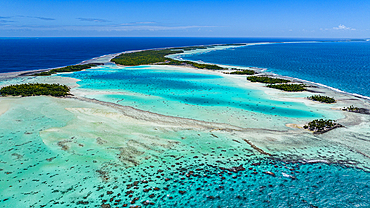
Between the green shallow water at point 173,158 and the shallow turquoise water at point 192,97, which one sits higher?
the shallow turquoise water at point 192,97

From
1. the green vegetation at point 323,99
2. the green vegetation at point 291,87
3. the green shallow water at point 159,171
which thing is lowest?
the green shallow water at point 159,171

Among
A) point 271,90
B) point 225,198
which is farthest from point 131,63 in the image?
point 225,198

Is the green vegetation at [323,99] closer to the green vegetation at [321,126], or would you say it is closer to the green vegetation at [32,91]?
the green vegetation at [321,126]

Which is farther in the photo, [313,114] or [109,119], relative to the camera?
[313,114]

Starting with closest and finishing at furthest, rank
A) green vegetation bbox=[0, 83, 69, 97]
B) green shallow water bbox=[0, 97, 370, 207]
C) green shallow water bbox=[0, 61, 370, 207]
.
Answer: green shallow water bbox=[0, 97, 370, 207] → green shallow water bbox=[0, 61, 370, 207] → green vegetation bbox=[0, 83, 69, 97]

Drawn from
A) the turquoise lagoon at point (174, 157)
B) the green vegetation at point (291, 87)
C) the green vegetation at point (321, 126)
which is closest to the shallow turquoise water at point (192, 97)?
the turquoise lagoon at point (174, 157)

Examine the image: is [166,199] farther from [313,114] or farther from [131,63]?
[131,63]

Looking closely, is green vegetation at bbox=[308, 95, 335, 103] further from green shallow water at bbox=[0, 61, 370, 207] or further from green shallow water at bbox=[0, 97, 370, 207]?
green shallow water at bbox=[0, 97, 370, 207]

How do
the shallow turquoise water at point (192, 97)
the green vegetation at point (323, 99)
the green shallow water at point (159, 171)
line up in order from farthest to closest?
1. the green vegetation at point (323, 99)
2. the shallow turquoise water at point (192, 97)
3. the green shallow water at point (159, 171)

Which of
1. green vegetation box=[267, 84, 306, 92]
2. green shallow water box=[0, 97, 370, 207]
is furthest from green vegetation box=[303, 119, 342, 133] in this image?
green vegetation box=[267, 84, 306, 92]
